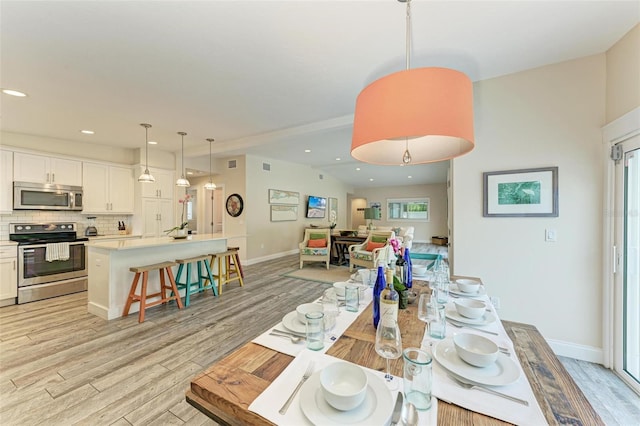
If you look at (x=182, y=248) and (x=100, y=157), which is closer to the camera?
(x=182, y=248)

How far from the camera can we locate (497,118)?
104 inches

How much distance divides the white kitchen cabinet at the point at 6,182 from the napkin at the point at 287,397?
18.3 ft

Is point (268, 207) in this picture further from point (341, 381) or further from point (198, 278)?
point (341, 381)

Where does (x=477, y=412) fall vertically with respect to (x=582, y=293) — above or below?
above

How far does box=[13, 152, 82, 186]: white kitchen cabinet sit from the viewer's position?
402 centimetres

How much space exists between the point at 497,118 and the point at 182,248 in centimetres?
450

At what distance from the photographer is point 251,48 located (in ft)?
7.34

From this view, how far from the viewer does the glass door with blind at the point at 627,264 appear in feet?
6.71

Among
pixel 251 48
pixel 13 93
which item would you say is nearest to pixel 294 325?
pixel 251 48

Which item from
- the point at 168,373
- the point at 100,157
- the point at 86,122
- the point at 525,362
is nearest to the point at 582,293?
the point at 525,362

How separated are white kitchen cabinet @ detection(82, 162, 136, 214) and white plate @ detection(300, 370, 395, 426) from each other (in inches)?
233

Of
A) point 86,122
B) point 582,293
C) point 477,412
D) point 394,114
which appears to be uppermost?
point 86,122

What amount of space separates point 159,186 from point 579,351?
23.3 ft

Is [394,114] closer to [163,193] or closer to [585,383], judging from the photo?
[585,383]
